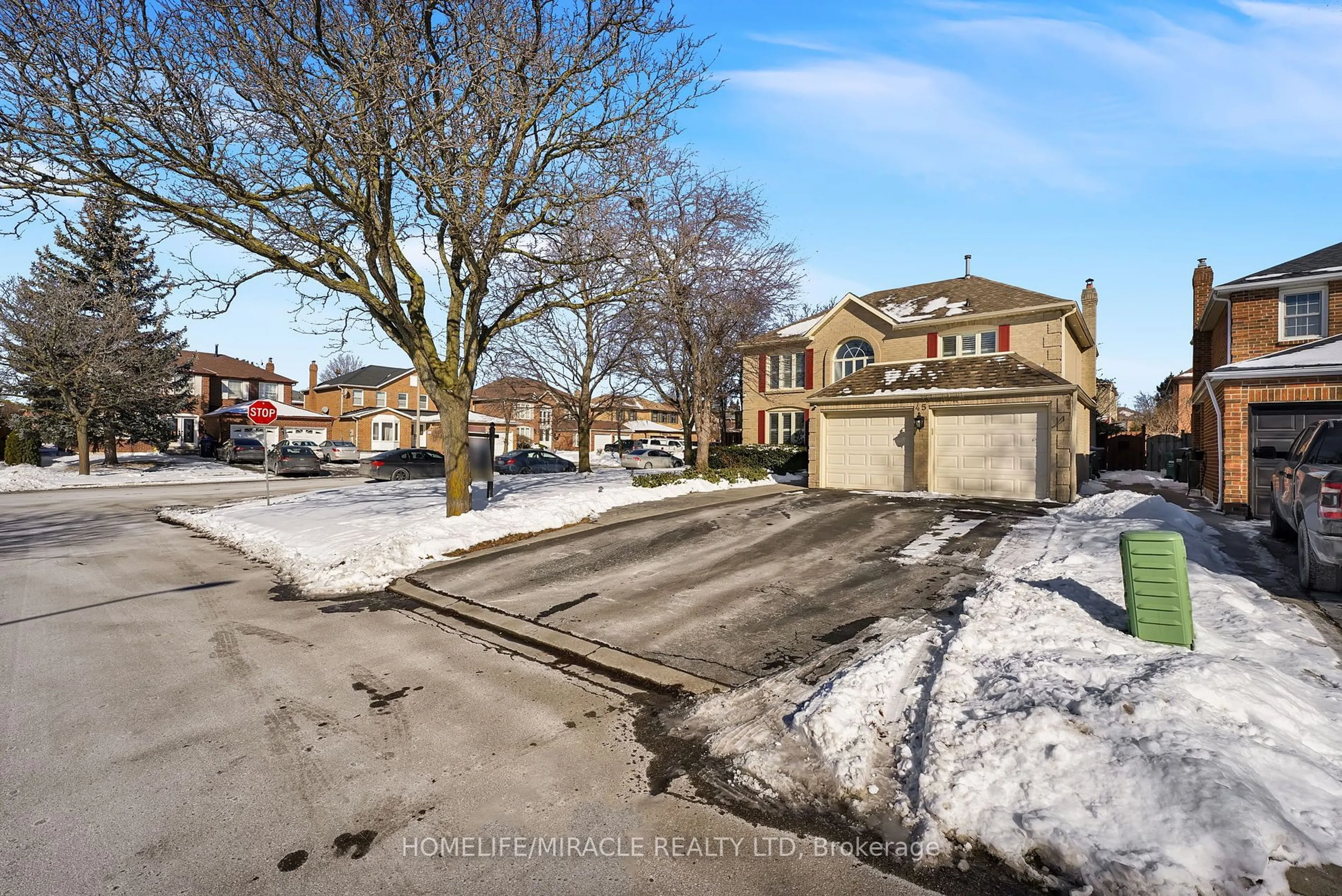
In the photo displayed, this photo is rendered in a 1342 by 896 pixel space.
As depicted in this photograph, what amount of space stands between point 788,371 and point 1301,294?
1557 centimetres

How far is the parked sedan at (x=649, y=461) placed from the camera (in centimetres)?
3081

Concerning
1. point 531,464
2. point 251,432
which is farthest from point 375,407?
point 531,464

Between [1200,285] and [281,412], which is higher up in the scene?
[1200,285]

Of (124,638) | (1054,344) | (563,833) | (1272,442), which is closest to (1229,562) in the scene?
(1272,442)

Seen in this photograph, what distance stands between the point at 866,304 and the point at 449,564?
20599 millimetres

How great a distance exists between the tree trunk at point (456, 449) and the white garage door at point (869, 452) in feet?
35.9

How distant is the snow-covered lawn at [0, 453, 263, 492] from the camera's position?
22.4 metres

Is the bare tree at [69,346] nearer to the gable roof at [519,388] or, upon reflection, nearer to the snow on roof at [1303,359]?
the gable roof at [519,388]

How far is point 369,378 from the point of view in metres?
53.6

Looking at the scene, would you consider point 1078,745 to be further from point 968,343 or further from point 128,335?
point 128,335

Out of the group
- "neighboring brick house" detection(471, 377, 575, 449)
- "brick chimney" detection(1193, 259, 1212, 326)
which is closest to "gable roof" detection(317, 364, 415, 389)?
"neighboring brick house" detection(471, 377, 575, 449)

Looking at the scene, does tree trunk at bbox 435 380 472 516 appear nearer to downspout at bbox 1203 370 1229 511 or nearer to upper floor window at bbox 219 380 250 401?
downspout at bbox 1203 370 1229 511

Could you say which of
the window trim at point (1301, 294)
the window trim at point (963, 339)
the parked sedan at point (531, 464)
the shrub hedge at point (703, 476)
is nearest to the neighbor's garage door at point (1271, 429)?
the window trim at point (1301, 294)

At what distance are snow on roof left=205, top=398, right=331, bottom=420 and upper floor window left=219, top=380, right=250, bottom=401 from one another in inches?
42.9
